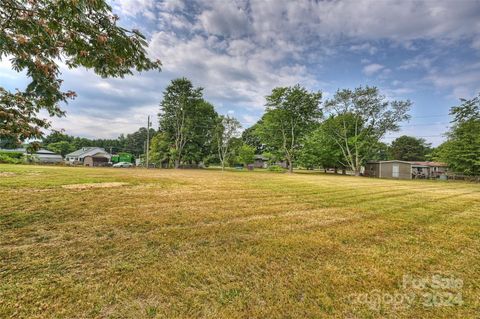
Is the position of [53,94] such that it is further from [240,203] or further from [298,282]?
[240,203]

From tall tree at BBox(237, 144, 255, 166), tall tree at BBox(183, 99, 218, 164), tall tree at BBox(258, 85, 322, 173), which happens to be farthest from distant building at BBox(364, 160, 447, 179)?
tall tree at BBox(183, 99, 218, 164)

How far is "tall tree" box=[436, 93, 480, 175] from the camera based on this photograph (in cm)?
2525

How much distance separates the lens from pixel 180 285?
7.35 feet

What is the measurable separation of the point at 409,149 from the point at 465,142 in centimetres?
3695

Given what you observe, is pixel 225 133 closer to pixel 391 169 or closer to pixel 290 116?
pixel 290 116

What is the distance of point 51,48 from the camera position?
3174 mm

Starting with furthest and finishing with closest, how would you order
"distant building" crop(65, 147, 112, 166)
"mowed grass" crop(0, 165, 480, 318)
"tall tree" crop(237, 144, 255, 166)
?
"distant building" crop(65, 147, 112, 166)
"tall tree" crop(237, 144, 255, 166)
"mowed grass" crop(0, 165, 480, 318)

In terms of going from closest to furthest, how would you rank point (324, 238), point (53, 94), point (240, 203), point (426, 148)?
point (53, 94), point (324, 238), point (240, 203), point (426, 148)

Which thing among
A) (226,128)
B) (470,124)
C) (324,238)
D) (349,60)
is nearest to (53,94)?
(324,238)

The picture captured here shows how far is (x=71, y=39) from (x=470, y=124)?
3847 centimetres

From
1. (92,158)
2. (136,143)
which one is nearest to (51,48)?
(92,158)

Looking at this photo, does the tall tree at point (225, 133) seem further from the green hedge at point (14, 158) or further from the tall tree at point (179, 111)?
the green hedge at point (14, 158)

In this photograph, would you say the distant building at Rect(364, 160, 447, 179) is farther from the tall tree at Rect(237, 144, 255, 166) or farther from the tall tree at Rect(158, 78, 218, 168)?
the tall tree at Rect(158, 78, 218, 168)

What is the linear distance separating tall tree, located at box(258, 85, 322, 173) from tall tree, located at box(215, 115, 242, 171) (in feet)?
17.7
